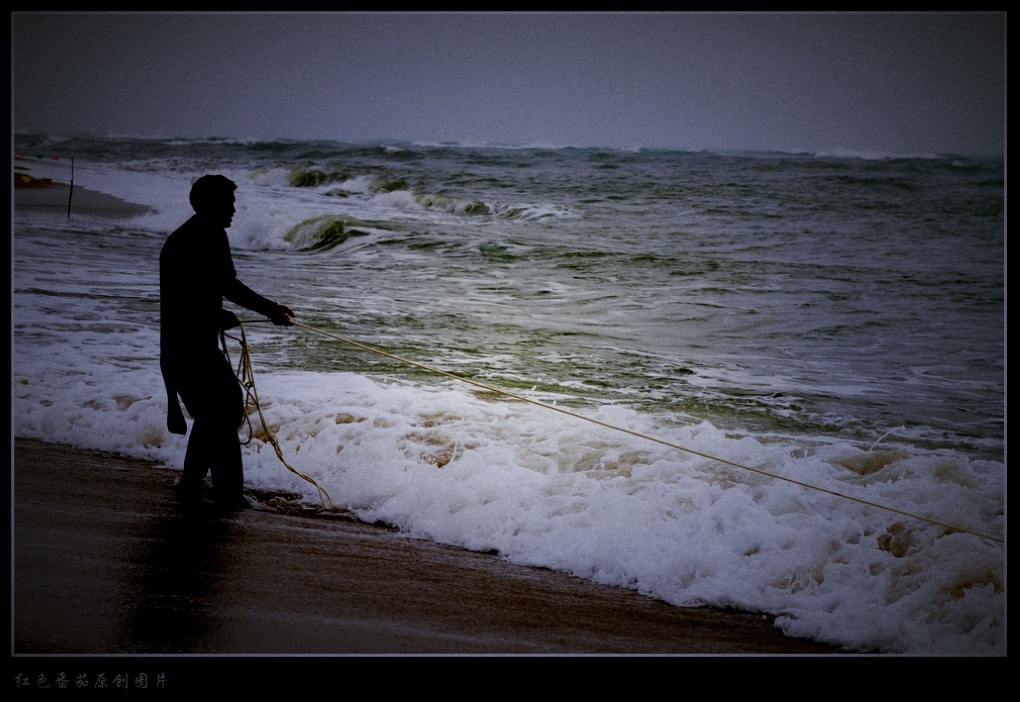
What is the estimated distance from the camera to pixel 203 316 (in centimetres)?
263

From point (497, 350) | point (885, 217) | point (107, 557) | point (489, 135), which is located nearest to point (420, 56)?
point (489, 135)

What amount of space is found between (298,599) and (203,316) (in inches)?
37.2

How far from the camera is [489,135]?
333 cm

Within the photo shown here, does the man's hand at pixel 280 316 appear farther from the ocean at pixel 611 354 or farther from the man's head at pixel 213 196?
the ocean at pixel 611 354

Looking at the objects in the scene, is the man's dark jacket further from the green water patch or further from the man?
the green water patch

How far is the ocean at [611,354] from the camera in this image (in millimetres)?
2717

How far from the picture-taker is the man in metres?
2.62

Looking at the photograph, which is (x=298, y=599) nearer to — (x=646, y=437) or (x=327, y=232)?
(x=646, y=437)

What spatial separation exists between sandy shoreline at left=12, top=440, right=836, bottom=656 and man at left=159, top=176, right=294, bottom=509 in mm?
293

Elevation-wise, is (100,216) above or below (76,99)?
below

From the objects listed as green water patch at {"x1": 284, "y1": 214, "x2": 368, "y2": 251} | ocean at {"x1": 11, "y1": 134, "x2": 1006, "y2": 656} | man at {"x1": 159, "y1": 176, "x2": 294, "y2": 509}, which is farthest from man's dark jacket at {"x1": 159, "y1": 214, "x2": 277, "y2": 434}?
green water patch at {"x1": 284, "y1": 214, "x2": 368, "y2": 251}

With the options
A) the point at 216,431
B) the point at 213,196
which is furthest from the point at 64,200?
the point at 216,431

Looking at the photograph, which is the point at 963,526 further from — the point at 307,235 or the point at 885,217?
the point at 307,235
